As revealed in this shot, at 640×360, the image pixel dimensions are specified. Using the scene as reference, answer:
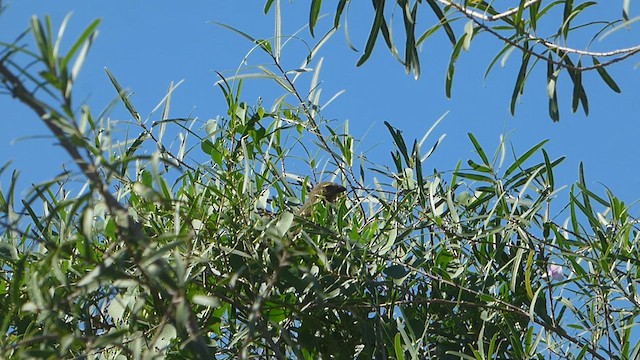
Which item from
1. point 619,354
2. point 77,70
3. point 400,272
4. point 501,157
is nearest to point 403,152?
point 501,157

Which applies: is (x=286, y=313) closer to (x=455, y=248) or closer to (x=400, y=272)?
(x=400, y=272)

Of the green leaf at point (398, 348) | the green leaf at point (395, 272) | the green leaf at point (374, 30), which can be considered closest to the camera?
the green leaf at point (398, 348)

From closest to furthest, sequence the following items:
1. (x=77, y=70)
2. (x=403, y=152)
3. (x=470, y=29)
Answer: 1. (x=77, y=70)
2. (x=470, y=29)
3. (x=403, y=152)

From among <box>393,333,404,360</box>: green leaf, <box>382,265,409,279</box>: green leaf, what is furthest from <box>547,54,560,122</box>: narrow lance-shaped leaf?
<box>393,333,404,360</box>: green leaf

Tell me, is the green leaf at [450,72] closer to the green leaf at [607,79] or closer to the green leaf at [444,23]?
the green leaf at [444,23]

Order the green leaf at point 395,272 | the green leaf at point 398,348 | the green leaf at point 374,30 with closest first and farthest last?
the green leaf at point 398,348, the green leaf at point 395,272, the green leaf at point 374,30

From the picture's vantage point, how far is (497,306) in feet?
7.73

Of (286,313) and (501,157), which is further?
(501,157)

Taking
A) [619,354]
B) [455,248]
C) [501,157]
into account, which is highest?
[501,157]

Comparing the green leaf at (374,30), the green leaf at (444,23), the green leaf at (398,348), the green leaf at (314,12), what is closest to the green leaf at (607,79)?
the green leaf at (444,23)

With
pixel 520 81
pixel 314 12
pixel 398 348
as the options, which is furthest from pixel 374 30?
pixel 398 348

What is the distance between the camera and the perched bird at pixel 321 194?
255cm

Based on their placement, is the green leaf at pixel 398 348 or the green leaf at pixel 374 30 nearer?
the green leaf at pixel 398 348

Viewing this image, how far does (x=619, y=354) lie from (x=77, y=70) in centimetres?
168
